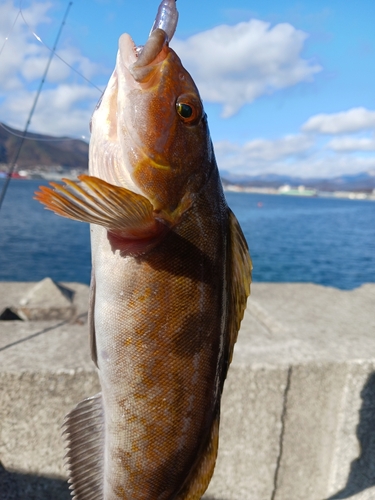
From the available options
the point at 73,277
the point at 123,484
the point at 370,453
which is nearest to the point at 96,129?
the point at 123,484

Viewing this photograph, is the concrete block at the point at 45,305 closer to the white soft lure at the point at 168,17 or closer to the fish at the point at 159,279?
the fish at the point at 159,279

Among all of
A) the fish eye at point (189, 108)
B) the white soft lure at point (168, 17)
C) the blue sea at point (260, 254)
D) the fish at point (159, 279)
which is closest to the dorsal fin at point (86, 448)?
the fish at point (159, 279)

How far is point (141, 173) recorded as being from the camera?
181 cm

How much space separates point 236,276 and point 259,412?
5.26 feet

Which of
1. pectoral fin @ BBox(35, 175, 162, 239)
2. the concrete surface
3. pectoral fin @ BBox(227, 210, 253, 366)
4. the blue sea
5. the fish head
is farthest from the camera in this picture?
the blue sea

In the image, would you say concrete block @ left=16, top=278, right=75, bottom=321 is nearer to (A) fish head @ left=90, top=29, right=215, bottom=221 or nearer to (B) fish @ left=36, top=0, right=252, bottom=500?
(B) fish @ left=36, top=0, right=252, bottom=500

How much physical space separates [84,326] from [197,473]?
2059mm

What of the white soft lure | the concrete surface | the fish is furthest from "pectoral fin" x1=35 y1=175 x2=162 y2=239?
the concrete surface

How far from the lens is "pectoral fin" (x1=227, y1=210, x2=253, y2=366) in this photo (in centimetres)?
207

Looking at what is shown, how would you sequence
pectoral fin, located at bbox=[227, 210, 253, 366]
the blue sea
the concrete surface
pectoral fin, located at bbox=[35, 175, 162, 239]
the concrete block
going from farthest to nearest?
the blue sea → the concrete block → the concrete surface → pectoral fin, located at bbox=[227, 210, 253, 366] → pectoral fin, located at bbox=[35, 175, 162, 239]

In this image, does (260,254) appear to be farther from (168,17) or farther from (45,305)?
(168,17)

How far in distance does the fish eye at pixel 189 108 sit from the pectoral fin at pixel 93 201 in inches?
16.8

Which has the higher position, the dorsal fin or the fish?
the fish

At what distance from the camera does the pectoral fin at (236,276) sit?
6.78ft
